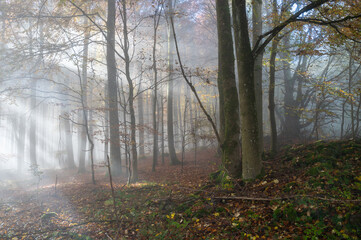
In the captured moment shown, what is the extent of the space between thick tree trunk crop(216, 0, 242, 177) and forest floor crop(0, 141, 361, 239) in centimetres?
50

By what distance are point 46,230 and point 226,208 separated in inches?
172

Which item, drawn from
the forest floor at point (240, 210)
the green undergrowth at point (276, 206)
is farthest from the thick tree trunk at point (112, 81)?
the green undergrowth at point (276, 206)

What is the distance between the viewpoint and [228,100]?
19.2 feet

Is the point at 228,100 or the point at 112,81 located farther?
the point at 112,81

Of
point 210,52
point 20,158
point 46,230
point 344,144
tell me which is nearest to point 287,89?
point 344,144

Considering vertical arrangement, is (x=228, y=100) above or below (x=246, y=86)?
below

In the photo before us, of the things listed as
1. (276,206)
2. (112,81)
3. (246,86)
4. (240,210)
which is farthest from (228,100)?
(112,81)

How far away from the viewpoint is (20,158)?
18469mm

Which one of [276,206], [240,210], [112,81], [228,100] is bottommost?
[240,210]

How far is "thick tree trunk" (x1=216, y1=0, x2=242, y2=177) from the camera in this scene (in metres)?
5.73

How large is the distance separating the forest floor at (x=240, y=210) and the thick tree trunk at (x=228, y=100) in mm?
497

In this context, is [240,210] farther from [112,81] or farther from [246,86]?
[112,81]

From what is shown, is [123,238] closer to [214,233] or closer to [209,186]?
[214,233]

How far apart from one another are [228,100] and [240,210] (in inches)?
107
